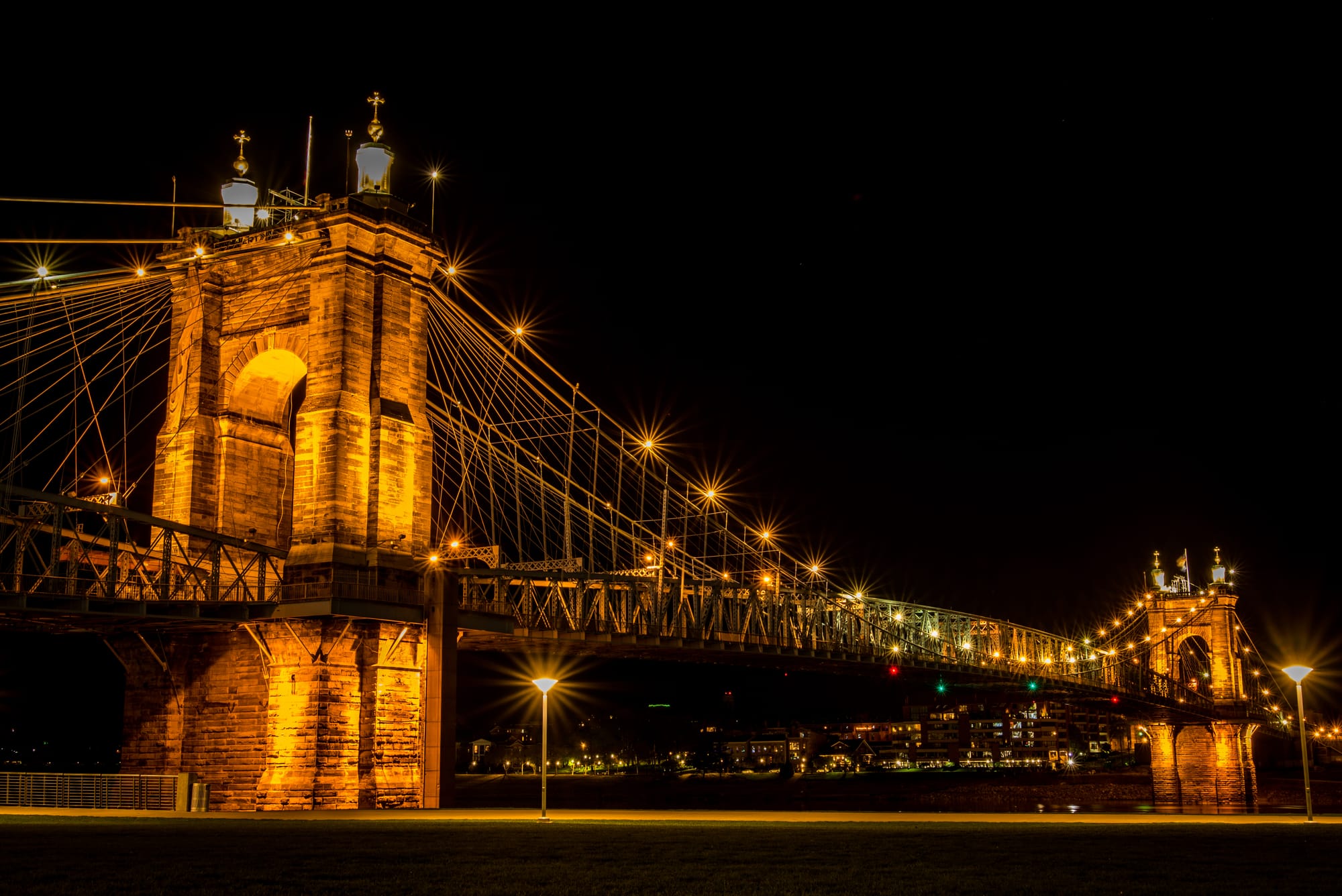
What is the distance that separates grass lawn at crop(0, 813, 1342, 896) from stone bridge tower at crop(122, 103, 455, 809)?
11.3m

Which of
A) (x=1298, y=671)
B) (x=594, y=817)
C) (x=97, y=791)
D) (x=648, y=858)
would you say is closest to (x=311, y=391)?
(x=97, y=791)

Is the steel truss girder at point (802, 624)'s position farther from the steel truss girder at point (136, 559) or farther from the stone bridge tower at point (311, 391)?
the steel truss girder at point (136, 559)

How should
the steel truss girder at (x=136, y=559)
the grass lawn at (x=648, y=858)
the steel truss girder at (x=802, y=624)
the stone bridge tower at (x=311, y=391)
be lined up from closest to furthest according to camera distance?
the grass lawn at (x=648, y=858) → the steel truss girder at (x=136, y=559) → the stone bridge tower at (x=311, y=391) → the steel truss girder at (x=802, y=624)

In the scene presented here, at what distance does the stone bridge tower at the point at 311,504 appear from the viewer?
133 ft

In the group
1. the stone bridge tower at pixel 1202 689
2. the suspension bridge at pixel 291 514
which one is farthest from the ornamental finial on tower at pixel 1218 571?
the suspension bridge at pixel 291 514

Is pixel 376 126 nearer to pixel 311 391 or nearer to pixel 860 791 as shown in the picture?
pixel 311 391

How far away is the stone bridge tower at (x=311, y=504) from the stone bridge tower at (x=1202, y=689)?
88.2m

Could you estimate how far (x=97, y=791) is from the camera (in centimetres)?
3988

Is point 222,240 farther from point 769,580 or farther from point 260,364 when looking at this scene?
point 769,580

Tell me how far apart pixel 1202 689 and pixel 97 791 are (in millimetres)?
119412

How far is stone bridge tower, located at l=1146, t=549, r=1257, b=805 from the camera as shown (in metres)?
122

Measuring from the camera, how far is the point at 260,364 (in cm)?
4659

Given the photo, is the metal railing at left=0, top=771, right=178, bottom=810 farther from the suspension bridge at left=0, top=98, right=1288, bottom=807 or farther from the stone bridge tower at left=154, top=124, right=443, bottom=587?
the stone bridge tower at left=154, top=124, right=443, bottom=587

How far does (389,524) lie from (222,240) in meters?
12.0
